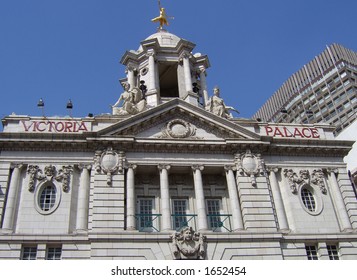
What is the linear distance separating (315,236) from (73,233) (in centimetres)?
1579

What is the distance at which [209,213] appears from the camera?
31.1 metres

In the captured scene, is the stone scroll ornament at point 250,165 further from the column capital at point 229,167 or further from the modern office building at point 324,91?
the modern office building at point 324,91

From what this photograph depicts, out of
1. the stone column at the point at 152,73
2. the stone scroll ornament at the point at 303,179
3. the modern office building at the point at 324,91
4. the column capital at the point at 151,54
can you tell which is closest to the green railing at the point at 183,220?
the stone scroll ornament at the point at 303,179

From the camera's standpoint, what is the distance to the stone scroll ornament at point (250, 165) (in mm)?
31359

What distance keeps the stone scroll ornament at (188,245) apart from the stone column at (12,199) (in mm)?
10199

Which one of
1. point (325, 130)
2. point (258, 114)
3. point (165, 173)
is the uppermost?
point (258, 114)

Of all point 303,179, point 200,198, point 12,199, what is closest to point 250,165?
point 303,179

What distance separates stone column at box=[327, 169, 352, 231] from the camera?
100 feet

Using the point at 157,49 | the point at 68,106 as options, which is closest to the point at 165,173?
the point at 68,106

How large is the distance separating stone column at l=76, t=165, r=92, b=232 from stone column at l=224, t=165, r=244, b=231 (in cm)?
964

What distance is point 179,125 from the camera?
3319cm

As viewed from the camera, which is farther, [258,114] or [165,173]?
[258,114]

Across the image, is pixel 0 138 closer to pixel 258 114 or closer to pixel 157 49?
pixel 157 49
